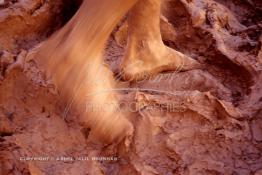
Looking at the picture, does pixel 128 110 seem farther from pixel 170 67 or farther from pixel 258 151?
pixel 258 151

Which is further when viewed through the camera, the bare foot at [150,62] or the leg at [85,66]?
the bare foot at [150,62]

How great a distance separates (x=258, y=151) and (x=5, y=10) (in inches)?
34.8

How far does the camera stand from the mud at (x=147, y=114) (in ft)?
3.32

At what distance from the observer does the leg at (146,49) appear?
3.67 ft

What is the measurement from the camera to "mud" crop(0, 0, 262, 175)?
1.01m

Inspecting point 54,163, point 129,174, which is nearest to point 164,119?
point 129,174

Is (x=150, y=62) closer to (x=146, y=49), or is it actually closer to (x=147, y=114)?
(x=146, y=49)

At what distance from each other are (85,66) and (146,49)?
206 millimetres

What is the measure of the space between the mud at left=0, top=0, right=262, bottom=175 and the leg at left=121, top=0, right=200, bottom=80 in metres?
0.03

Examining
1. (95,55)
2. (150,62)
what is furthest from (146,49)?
(95,55)

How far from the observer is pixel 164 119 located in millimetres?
1097

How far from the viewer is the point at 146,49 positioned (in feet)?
3.92

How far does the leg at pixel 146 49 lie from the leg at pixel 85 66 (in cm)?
9

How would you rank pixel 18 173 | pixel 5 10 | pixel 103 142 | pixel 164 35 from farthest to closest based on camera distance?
pixel 164 35, pixel 5 10, pixel 103 142, pixel 18 173
